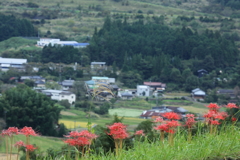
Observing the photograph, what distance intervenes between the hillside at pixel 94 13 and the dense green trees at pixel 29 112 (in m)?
25.2

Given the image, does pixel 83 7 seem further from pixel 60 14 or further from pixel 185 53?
pixel 185 53

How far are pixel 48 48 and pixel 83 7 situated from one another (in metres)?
17.1

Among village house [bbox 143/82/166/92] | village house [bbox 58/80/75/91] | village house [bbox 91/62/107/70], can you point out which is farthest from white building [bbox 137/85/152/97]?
village house [bbox 91/62/107/70]

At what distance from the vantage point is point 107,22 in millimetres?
46062

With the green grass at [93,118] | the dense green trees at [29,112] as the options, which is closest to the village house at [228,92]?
the green grass at [93,118]

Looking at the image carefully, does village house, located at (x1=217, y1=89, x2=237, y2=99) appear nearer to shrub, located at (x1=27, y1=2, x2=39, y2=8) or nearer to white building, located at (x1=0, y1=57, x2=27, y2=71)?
white building, located at (x1=0, y1=57, x2=27, y2=71)

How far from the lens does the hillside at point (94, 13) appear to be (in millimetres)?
49344

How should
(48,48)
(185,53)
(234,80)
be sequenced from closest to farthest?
(234,80), (48,48), (185,53)

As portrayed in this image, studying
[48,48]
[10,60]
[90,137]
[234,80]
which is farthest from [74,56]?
[90,137]

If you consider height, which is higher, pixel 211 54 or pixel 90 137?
pixel 90 137

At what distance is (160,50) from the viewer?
137ft

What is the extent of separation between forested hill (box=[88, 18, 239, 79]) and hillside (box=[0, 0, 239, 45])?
467 cm

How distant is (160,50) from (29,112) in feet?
71.2

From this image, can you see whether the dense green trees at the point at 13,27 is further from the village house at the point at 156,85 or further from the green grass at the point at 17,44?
the village house at the point at 156,85
